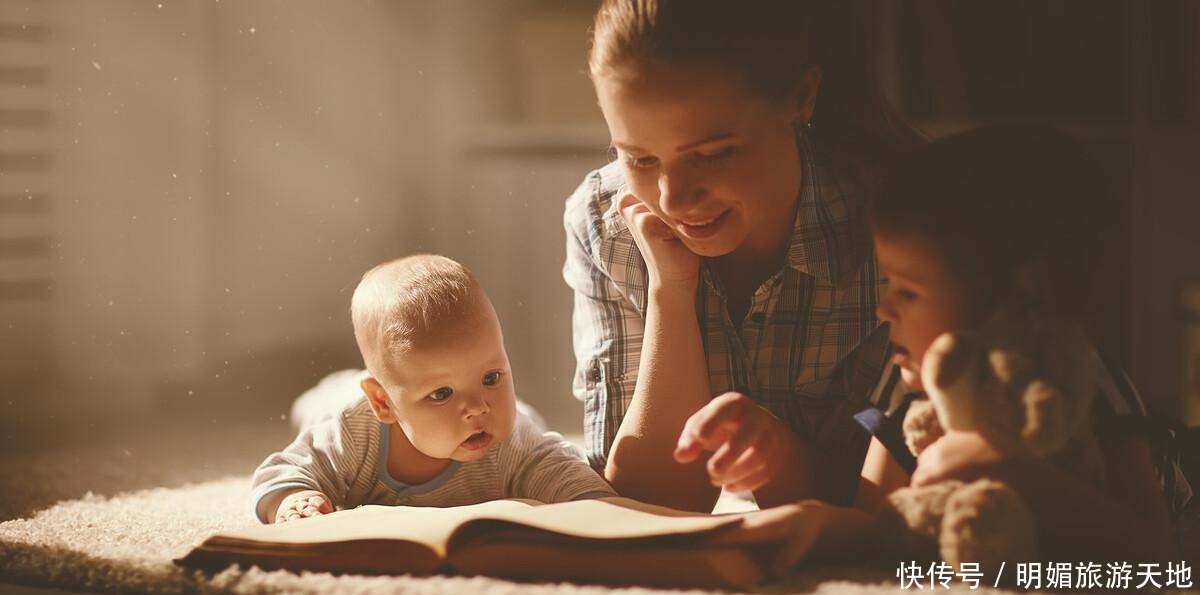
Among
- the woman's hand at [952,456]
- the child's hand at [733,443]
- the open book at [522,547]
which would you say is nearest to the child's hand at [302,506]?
the open book at [522,547]

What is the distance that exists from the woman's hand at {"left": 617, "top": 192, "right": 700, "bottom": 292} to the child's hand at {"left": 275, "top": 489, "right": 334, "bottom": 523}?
0.34 m

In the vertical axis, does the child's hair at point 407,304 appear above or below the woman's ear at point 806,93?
below

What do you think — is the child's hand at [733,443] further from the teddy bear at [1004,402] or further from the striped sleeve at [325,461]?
the striped sleeve at [325,461]

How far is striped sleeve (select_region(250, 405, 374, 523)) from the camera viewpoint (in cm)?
98

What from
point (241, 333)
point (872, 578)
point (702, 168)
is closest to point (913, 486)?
point (872, 578)

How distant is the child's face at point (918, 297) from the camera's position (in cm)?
66

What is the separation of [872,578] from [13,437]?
38.7 inches

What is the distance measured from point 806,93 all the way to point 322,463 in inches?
21.7

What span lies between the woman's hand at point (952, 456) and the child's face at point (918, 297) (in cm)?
5

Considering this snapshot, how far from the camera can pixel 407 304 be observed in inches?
37.1

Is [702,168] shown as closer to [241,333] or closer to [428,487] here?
[428,487]

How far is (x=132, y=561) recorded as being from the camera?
2.49ft

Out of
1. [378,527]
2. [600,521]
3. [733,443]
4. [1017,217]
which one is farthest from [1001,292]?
[378,527]

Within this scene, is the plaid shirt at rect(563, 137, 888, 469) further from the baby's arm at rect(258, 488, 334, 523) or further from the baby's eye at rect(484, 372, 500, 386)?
the baby's arm at rect(258, 488, 334, 523)
